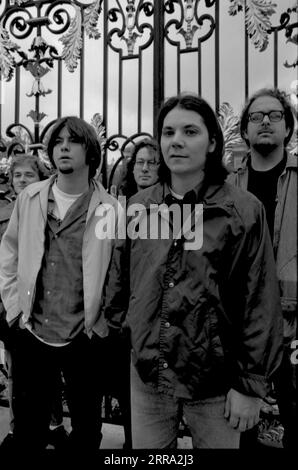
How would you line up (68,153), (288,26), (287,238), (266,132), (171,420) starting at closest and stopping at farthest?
(171,420) < (287,238) < (266,132) < (68,153) < (288,26)

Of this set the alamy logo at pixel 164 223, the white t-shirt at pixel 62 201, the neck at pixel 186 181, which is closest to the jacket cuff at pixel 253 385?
A: the alamy logo at pixel 164 223

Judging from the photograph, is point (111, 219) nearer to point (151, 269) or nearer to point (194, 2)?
point (151, 269)

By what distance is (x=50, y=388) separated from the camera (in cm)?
221

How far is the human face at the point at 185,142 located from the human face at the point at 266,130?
1.57 ft

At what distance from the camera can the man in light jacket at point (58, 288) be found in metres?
2.10

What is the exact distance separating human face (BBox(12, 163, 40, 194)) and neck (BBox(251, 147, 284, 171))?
141 cm

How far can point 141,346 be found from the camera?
164 cm

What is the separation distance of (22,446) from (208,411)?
1124mm

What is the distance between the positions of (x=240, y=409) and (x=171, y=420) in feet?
0.94

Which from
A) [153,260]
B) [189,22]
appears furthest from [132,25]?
[153,260]

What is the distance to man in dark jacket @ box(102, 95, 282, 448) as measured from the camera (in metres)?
1.54

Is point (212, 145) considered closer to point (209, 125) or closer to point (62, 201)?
point (209, 125)

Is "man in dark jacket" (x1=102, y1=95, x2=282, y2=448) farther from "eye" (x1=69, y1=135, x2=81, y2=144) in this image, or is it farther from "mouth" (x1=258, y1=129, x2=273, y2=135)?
"eye" (x1=69, y1=135, x2=81, y2=144)

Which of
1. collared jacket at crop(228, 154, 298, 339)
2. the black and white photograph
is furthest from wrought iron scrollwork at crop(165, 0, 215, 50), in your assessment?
collared jacket at crop(228, 154, 298, 339)
